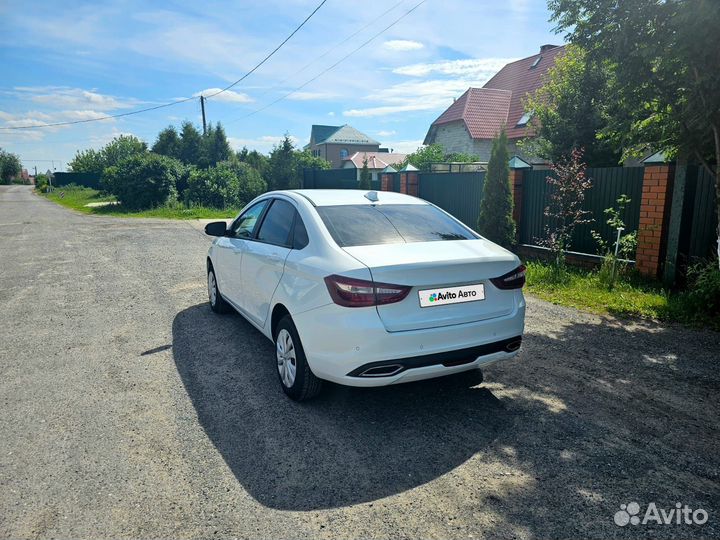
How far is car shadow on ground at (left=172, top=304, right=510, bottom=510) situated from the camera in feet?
9.37

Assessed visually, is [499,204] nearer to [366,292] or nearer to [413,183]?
[413,183]

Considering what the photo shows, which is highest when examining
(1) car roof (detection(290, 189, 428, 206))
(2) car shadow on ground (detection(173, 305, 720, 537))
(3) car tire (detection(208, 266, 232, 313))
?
(1) car roof (detection(290, 189, 428, 206))

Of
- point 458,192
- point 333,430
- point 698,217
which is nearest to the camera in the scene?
point 333,430

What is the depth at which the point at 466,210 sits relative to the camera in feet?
42.3

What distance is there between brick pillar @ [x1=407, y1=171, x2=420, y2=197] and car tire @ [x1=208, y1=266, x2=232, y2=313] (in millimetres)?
9736

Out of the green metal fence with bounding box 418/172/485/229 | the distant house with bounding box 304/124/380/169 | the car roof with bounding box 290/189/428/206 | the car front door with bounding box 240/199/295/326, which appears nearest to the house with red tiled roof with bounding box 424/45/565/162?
the green metal fence with bounding box 418/172/485/229

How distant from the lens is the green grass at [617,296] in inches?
239

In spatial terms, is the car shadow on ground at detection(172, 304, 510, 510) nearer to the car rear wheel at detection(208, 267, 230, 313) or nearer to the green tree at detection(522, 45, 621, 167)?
the car rear wheel at detection(208, 267, 230, 313)

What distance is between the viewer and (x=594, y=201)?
9.30 m


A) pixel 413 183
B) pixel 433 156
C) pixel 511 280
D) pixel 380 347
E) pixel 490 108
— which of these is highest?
pixel 490 108

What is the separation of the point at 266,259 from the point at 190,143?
42335 mm

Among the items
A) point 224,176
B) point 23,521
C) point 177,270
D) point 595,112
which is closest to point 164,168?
point 224,176

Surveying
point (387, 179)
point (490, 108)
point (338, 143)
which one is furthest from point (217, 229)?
point (338, 143)

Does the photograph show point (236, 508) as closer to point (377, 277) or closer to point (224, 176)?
point (377, 277)
